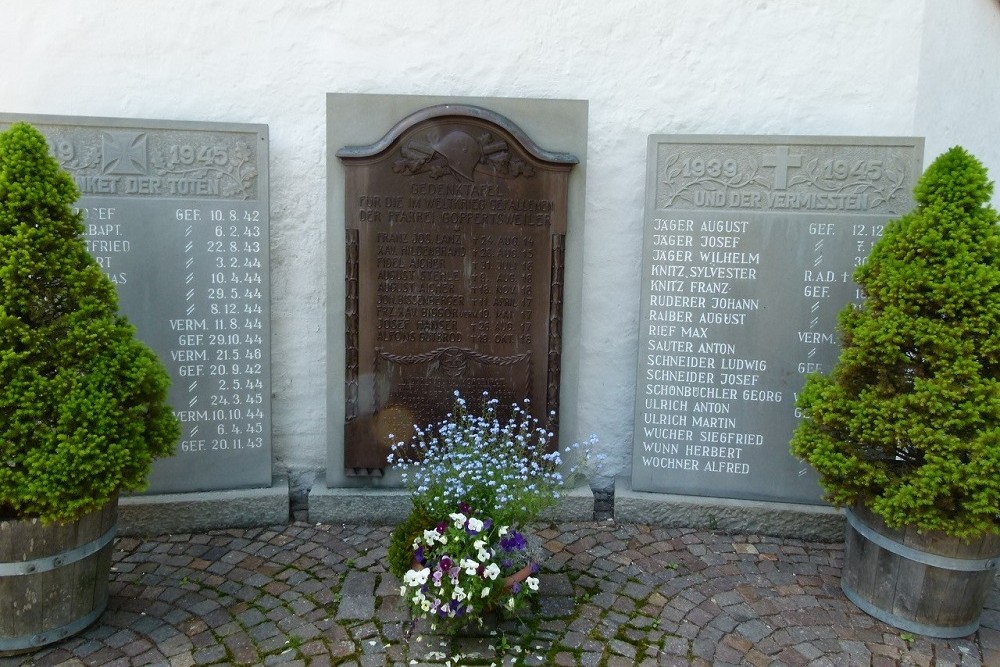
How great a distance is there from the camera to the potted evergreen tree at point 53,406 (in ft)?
10.9

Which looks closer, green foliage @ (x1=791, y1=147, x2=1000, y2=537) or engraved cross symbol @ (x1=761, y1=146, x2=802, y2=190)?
green foliage @ (x1=791, y1=147, x2=1000, y2=537)

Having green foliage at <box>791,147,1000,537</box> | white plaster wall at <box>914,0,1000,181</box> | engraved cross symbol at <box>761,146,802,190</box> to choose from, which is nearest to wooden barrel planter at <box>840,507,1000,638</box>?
green foliage at <box>791,147,1000,537</box>

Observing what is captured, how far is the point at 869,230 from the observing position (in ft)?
15.4

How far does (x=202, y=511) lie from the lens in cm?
480

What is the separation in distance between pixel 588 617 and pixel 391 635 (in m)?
0.97

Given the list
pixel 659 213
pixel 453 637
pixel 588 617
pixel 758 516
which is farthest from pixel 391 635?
pixel 659 213

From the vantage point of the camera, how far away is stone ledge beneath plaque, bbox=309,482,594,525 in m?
4.91

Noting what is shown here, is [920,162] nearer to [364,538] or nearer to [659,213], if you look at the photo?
[659,213]

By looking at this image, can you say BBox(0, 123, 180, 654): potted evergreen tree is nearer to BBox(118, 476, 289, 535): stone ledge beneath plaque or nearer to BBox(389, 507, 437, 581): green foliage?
BBox(118, 476, 289, 535): stone ledge beneath plaque

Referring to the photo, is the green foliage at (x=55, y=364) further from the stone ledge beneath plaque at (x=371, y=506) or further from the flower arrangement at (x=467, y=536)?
the stone ledge beneath plaque at (x=371, y=506)

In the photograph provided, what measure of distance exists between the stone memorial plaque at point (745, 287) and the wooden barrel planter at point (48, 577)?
10.2 feet

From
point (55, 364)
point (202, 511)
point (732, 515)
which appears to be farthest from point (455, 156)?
point (732, 515)

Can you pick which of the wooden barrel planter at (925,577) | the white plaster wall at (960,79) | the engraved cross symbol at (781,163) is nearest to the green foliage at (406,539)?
the wooden barrel planter at (925,577)

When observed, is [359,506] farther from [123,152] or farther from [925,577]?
[925,577]
